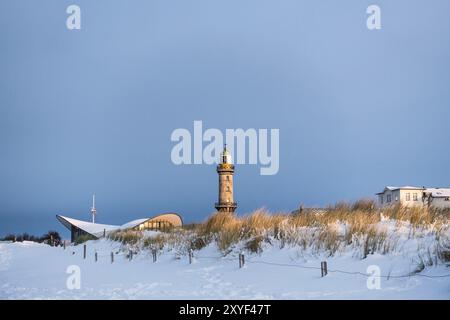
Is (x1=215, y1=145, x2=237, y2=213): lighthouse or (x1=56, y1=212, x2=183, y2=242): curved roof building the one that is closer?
(x1=56, y1=212, x2=183, y2=242): curved roof building

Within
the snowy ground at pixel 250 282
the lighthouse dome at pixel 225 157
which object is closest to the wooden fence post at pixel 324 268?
the snowy ground at pixel 250 282

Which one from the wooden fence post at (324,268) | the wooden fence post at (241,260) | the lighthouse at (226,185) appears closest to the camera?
the wooden fence post at (324,268)

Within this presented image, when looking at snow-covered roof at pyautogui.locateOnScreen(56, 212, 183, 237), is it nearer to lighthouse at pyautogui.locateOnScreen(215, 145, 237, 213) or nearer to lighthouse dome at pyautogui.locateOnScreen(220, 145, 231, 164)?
lighthouse at pyautogui.locateOnScreen(215, 145, 237, 213)

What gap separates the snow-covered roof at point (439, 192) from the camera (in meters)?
54.9

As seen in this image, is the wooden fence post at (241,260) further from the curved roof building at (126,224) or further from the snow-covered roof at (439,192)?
the snow-covered roof at (439,192)

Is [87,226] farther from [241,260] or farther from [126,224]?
[241,260]

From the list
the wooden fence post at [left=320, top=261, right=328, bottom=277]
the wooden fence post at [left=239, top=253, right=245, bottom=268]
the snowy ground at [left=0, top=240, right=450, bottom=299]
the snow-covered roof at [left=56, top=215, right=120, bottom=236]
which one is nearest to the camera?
the snowy ground at [left=0, top=240, right=450, bottom=299]

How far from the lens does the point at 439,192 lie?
56625 mm

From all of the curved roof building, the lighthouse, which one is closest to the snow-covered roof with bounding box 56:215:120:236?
the curved roof building

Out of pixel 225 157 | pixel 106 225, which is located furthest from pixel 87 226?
pixel 225 157

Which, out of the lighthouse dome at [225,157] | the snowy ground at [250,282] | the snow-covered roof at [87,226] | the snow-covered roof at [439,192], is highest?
the lighthouse dome at [225,157]

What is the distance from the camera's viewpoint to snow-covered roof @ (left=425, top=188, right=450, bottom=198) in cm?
5490
